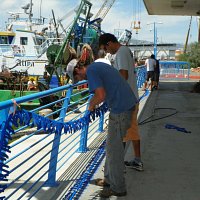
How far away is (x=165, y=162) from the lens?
5363 mm

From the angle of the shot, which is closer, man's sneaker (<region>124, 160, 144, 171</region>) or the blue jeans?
the blue jeans

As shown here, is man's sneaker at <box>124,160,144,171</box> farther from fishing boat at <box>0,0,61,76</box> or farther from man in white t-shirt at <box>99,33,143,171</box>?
fishing boat at <box>0,0,61,76</box>

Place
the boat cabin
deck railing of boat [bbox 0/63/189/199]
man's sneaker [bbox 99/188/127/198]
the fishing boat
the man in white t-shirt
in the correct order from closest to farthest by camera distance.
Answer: deck railing of boat [bbox 0/63/189/199] → man's sneaker [bbox 99/188/127/198] → the man in white t-shirt → the fishing boat → the boat cabin

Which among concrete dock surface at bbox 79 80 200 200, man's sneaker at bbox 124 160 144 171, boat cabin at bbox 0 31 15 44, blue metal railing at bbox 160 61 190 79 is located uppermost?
boat cabin at bbox 0 31 15 44

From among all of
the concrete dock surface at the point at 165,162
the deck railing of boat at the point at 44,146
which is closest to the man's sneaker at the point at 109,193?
the concrete dock surface at the point at 165,162

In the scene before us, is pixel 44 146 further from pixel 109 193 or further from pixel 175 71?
pixel 175 71

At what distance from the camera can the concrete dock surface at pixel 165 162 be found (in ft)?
13.8

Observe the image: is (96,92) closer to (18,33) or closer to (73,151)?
(73,151)

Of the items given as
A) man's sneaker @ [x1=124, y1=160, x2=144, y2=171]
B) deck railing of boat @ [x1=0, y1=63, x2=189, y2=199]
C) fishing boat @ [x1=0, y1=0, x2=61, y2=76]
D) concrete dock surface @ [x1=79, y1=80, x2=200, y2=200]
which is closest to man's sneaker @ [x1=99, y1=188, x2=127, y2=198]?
concrete dock surface @ [x1=79, y1=80, x2=200, y2=200]

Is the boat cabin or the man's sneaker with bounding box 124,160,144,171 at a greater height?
the boat cabin

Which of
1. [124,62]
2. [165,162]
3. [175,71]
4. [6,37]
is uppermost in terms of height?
[6,37]

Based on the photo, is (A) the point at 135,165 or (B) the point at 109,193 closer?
(B) the point at 109,193

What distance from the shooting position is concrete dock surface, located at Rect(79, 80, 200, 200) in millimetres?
4215

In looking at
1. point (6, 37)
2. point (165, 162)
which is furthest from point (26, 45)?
point (165, 162)
